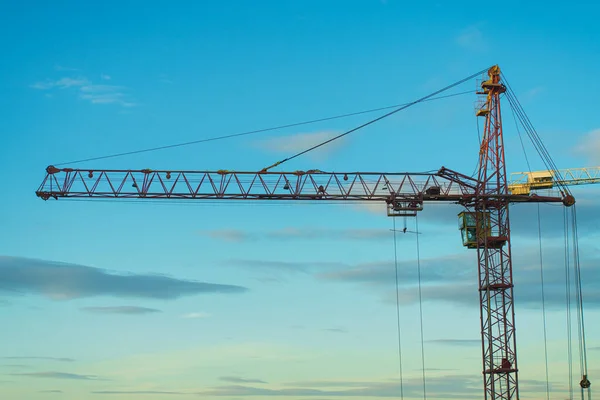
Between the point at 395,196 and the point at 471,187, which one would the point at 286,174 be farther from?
the point at 471,187

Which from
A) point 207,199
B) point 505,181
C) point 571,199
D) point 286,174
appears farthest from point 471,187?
point 207,199

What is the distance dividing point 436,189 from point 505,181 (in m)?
9.79

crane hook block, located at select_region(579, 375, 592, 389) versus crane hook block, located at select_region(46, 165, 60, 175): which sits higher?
crane hook block, located at select_region(46, 165, 60, 175)

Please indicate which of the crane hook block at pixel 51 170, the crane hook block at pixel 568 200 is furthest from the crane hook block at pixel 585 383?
the crane hook block at pixel 51 170

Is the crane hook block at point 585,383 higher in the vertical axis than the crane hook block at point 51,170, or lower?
lower

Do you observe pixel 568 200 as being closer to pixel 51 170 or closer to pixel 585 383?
pixel 585 383

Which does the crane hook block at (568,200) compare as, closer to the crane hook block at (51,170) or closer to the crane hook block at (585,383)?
the crane hook block at (585,383)

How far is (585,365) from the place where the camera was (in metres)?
131

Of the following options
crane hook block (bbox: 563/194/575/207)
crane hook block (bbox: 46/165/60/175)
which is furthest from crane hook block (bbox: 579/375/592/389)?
crane hook block (bbox: 46/165/60/175)

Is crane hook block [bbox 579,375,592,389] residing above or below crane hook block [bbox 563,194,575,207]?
below

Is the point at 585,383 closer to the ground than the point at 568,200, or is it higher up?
closer to the ground

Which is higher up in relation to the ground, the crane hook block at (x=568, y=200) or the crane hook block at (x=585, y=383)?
the crane hook block at (x=568, y=200)

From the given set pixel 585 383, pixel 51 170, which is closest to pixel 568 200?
pixel 585 383

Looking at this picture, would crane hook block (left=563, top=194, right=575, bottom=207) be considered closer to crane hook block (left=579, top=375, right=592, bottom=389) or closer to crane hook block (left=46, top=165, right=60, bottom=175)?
crane hook block (left=579, top=375, right=592, bottom=389)
